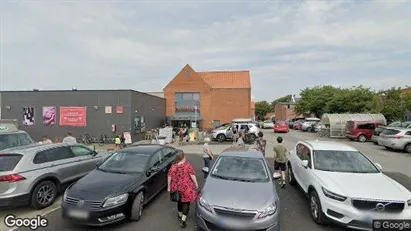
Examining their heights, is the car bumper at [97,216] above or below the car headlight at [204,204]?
below

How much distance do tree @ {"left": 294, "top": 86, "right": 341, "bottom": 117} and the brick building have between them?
1218cm

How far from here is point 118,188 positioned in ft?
18.9

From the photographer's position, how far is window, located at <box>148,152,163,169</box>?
7.19m

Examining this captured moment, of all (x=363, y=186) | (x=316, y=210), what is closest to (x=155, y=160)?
(x=316, y=210)

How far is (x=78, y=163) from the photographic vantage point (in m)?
8.26

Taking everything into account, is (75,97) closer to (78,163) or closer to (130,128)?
(130,128)

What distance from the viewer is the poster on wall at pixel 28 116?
945 inches

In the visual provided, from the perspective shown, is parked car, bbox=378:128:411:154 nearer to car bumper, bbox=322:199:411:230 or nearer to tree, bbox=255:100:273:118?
car bumper, bbox=322:199:411:230

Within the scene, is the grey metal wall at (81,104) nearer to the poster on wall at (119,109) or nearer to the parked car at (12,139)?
the poster on wall at (119,109)

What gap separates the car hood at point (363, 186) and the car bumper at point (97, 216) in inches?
172

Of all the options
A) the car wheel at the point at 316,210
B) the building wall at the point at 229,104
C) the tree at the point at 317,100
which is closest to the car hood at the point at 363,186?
the car wheel at the point at 316,210

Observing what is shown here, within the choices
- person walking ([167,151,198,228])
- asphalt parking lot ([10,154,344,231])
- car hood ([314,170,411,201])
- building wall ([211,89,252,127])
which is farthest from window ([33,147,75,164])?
building wall ([211,89,252,127])

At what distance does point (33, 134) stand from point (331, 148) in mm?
24883

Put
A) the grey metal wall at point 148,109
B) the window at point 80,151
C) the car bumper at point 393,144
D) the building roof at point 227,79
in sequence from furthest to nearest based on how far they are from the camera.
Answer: the building roof at point 227,79 < the grey metal wall at point 148,109 < the car bumper at point 393,144 < the window at point 80,151
